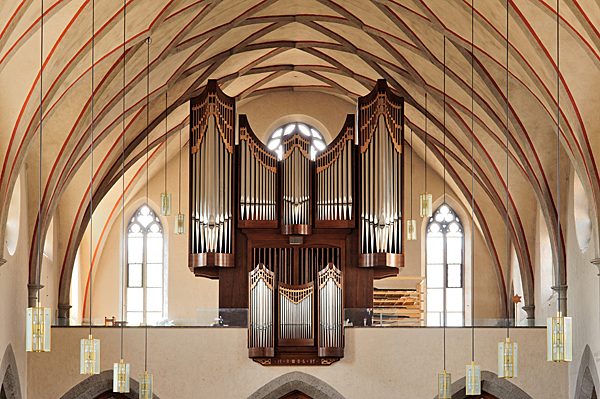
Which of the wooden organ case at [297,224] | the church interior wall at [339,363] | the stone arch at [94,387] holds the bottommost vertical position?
the stone arch at [94,387]

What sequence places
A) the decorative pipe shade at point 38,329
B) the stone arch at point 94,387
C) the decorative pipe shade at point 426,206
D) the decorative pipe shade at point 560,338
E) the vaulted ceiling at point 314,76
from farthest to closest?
the decorative pipe shade at point 426,206, the stone arch at point 94,387, the vaulted ceiling at point 314,76, the decorative pipe shade at point 38,329, the decorative pipe shade at point 560,338

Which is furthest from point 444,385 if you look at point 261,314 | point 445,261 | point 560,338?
point 445,261

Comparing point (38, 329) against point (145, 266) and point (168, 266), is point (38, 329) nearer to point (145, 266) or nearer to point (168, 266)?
point (168, 266)

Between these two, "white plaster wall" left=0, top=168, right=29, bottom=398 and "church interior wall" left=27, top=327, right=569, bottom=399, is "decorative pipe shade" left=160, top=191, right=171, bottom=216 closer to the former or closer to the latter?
"church interior wall" left=27, top=327, right=569, bottom=399

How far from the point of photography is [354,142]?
22.5 metres

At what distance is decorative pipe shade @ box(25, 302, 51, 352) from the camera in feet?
45.9

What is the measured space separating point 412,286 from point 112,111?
410 inches

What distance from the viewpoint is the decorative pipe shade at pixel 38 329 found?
14.0 m

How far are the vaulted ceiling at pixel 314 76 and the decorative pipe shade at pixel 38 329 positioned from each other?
4141mm

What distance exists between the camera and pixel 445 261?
29.8 metres

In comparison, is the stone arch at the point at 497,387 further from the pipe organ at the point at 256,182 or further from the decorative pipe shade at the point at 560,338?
the decorative pipe shade at the point at 560,338

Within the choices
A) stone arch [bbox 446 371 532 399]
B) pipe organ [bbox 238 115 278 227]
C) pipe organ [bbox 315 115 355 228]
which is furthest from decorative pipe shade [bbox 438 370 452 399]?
pipe organ [bbox 238 115 278 227]

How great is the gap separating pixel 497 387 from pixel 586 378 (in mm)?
1989

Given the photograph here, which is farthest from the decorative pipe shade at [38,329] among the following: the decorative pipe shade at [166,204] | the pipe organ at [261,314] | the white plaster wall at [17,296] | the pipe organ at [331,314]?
the decorative pipe shade at [166,204]
